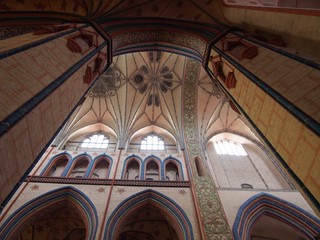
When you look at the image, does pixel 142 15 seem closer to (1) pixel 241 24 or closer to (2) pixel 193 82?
(1) pixel 241 24

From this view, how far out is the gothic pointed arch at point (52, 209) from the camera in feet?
21.5

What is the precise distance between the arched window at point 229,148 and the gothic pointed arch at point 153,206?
5.61 meters

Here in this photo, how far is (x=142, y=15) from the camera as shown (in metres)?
7.76

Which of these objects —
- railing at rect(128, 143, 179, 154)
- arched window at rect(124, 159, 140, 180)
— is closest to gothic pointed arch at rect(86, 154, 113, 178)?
arched window at rect(124, 159, 140, 180)

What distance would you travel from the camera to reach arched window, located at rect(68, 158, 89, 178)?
30.9 feet

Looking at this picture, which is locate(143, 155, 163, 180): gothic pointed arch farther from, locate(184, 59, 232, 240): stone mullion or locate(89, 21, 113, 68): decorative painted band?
locate(89, 21, 113, 68): decorative painted band

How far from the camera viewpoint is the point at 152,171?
33.2 ft

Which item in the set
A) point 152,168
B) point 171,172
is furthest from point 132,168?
point 171,172

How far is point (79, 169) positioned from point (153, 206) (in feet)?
14.3

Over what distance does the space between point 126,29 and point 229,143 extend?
385 inches

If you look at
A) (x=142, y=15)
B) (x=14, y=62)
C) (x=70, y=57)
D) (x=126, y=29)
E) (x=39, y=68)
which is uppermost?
(x=142, y=15)

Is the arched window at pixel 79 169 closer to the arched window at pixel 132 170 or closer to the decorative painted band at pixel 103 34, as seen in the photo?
the arched window at pixel 132 170

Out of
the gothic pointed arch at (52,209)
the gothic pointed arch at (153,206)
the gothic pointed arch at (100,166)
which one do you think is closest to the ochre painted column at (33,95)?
the gothic pointed arch at (52,209)

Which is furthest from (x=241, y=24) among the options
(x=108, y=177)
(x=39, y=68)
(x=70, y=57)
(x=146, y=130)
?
(x=146, y=130)
